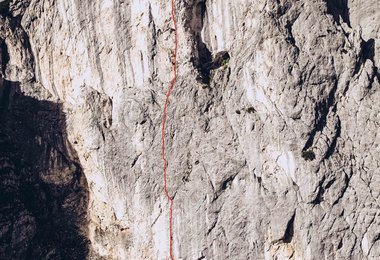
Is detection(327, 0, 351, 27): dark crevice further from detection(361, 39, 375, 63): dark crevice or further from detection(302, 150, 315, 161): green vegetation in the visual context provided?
detection(302, 150, 315, 161): green vegetation

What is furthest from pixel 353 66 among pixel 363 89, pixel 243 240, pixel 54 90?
pixel 54 90

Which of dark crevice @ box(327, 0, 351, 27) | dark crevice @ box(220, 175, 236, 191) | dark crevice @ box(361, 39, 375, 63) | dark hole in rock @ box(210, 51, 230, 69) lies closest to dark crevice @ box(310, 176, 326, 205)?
dark crevice @ box(220, 175, 236, 191)

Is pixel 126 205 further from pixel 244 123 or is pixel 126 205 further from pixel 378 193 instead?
pixel 378 193

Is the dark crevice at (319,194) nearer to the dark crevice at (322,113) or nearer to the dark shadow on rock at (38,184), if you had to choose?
the dark crevice at (322,113)

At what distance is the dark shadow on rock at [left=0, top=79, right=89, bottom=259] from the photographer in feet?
195

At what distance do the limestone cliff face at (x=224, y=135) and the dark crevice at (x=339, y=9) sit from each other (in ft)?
0.46

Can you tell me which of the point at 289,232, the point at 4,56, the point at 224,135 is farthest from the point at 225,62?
the point at 4,56

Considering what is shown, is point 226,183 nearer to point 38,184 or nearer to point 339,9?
point 38,184

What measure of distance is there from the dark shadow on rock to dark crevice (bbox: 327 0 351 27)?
2976cm

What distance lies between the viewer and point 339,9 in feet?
196

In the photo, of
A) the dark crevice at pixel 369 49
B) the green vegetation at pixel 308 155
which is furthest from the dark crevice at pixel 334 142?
the dark crevice at pixel 369 49

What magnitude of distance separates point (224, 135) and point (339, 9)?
17334 millimetres

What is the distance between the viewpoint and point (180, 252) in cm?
5575

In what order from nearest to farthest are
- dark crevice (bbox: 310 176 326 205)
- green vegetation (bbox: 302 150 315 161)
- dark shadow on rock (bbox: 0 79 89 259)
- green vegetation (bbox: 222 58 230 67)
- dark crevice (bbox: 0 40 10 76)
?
1. dark crevice (bbox: 310 176 326 205)
2. green vegetation (bbox: 302 150 315 161)
3. green vegetation (bbox: 222 58 230 67)
4. dark shadow on rock (bbox: 0 79 89 259)
5. dark crevice (bbox: 0 40 10 76)
